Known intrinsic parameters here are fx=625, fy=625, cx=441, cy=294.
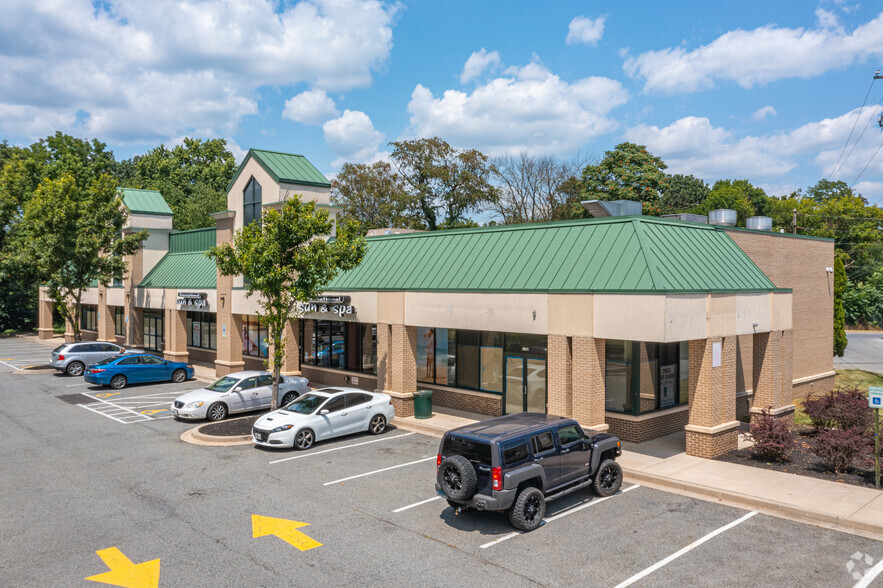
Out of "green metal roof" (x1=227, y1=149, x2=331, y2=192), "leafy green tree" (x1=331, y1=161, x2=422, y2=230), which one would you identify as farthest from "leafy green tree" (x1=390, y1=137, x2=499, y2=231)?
"green metal roof" (x1=227, y1=149, x2=331, y2=192)

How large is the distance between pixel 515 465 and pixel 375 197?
49023 mm

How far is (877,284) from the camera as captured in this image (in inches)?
2611

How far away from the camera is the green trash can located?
21484mm

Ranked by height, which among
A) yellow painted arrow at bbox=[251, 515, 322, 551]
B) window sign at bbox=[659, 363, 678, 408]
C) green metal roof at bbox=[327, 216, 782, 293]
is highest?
green metal roof at bbox=[327, 216, 782, 293]

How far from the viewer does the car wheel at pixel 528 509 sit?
11.7 metres

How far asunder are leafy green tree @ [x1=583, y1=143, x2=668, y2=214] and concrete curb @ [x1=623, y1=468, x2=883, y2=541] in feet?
130

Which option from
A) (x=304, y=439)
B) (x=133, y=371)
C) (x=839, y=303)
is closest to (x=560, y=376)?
(x=304, y=439)

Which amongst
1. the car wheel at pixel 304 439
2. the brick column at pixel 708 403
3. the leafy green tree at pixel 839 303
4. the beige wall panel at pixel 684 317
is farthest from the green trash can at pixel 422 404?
the leafy green tree at pixel 839 303

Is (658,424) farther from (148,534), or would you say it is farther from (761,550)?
(148,534)

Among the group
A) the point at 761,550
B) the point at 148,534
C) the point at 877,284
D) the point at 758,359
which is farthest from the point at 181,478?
the point at 877,284

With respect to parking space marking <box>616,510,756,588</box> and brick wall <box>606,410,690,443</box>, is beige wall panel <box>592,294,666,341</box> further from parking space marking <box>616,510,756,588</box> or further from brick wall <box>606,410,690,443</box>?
parking space marking <box>616,510,756,588</box>

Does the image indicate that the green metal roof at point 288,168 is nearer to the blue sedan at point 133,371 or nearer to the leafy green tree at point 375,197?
the blue sedan at point 133,371

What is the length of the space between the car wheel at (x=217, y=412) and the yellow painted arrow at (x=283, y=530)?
1021 cm

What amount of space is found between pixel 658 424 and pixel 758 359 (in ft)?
14.3
